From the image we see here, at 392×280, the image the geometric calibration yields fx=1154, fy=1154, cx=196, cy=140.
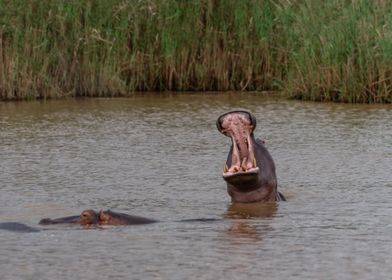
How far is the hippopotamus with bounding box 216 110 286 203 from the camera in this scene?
6246 millimetres

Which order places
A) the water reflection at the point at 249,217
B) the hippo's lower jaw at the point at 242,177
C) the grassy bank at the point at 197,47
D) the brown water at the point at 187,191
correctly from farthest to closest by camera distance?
the grassy bank at the point at 197,47 → the hippo's lower jaw at the point at 242,177 → the water reflection at the point at 249,217 → the brown water at the point at 187,191

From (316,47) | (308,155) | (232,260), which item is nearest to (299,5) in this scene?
(316,47)

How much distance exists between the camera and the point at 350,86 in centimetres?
1153

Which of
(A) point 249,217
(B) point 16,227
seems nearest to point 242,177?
(A) point 249,217

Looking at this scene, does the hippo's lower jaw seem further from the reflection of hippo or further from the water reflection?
the reflection of hippo

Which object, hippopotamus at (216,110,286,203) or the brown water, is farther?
hippopotamus at (216,110,286,203)

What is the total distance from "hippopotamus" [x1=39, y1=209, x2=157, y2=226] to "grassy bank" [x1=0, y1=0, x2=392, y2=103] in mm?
5764

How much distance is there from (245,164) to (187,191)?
2.65ft

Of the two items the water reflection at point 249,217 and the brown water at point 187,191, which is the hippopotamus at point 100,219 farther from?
the water reflection at point 249,217

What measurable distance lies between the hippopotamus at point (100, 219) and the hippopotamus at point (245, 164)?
1.99 feet

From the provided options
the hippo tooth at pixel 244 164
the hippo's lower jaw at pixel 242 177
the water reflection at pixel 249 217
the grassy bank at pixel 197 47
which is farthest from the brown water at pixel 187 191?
the grassy bank at pixel 197 47

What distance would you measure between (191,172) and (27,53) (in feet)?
14.8

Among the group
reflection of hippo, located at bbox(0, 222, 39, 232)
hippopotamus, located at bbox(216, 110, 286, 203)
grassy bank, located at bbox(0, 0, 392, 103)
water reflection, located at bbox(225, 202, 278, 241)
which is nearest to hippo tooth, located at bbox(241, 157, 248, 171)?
hippopotamus, located at bbox(216, 110, 286, 203)

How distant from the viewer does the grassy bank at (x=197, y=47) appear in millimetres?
11586
